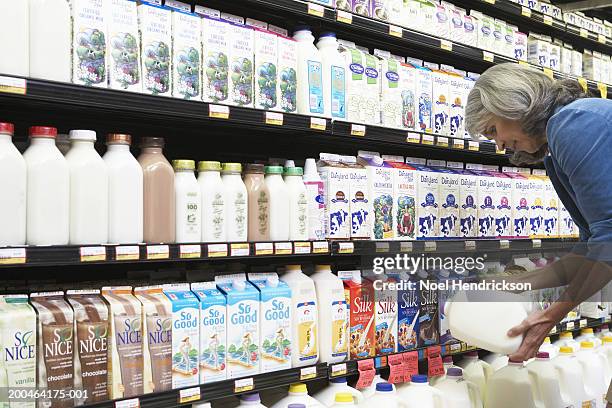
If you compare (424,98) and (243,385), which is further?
(424,98)

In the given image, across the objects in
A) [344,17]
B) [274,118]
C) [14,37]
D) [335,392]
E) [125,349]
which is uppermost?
[344,17]

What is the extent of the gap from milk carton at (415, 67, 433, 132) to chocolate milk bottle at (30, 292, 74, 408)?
1.81m

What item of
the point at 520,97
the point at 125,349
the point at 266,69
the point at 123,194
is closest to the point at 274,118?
the point at 266,69

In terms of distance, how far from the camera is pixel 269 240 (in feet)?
8.21

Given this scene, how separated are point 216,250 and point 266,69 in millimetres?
713

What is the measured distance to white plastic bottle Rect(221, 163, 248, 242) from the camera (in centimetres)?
237

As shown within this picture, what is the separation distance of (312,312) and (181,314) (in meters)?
0.58

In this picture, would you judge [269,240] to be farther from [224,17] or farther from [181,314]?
[224,17]

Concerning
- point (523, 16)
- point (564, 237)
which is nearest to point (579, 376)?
point (564, 237)

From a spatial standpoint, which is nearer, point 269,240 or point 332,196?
point 269,240

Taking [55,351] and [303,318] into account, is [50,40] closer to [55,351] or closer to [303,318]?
[55,351]

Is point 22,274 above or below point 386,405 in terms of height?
above

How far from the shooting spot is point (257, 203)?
246 centimetres

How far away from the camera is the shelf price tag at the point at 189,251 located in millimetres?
2197
